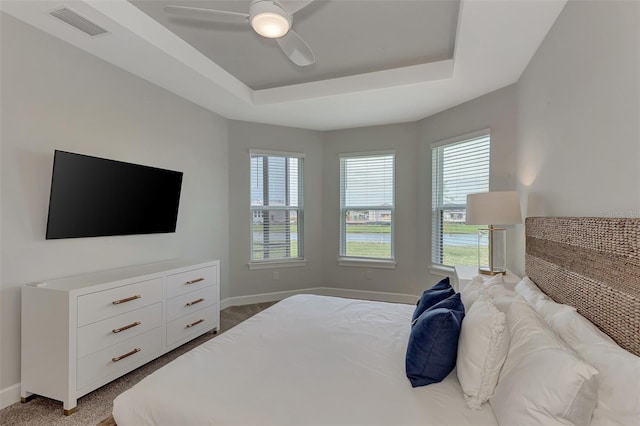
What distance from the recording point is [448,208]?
3.88 m

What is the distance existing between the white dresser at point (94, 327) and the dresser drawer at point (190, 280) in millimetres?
11

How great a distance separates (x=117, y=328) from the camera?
2.28 metres

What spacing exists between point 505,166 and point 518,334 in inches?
96.3

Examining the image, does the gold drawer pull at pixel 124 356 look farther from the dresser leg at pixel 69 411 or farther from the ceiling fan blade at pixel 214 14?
the ceiling fan blade at pixel 214 14

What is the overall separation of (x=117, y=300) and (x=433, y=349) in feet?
7.17

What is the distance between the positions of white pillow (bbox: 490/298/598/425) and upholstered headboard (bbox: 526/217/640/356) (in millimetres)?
217

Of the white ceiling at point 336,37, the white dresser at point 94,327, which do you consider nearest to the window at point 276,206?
the white ceiling at point 336,37

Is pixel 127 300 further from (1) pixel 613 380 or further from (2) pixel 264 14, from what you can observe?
(1) pixel 613 380

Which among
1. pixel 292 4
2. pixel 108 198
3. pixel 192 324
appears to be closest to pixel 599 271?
pixel 292 4

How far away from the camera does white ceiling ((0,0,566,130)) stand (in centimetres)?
213

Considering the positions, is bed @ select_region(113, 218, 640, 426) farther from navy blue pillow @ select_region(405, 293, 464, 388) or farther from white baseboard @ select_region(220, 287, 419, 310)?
white baseboard @ select_region(220, 287, 419, 310)

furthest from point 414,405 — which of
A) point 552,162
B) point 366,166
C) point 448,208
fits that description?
point 366,166

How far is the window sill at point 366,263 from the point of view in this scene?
4453 millimetres

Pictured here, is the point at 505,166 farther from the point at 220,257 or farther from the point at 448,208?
the point at 220,257
